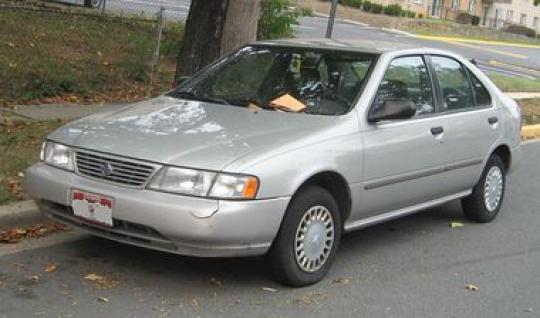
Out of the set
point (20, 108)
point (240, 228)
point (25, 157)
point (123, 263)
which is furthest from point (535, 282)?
point (20, 108)

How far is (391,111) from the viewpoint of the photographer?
219 inches

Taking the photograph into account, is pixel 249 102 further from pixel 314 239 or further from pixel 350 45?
pixel 314 239

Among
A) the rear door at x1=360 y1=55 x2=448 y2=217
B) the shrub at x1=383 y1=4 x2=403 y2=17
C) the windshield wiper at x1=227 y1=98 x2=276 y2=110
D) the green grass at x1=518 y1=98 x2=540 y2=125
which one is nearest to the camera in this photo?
the rear door at x1=360 y1=55 x2=448 y2=217

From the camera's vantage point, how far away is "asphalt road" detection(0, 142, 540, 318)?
181 inches

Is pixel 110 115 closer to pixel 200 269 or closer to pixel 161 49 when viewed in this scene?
pixel 200 269

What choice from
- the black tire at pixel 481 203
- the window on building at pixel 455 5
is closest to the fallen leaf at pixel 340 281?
the black tire at pixel 481 203

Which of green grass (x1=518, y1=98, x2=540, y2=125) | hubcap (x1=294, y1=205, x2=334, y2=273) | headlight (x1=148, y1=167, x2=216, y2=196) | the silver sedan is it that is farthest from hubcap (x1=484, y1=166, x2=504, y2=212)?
green grass (x1=518, y1=98, x2=540, y2=125)

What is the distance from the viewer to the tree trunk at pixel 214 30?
28.3 ft

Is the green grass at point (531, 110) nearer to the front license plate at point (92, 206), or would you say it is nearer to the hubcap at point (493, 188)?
the hubcap at point (493, 188)

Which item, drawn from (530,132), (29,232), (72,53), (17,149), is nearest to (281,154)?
(29,232)

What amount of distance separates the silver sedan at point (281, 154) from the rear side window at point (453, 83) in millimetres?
12

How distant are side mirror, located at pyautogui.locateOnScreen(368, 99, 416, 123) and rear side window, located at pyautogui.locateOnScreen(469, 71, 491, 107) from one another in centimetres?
157

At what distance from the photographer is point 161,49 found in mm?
13547

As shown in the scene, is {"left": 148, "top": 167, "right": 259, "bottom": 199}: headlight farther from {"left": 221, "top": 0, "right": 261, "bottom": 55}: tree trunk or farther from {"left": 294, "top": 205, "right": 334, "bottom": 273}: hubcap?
{"left": 221, "top": 0, "right": 261, "bottom": 55}: tree trunk
